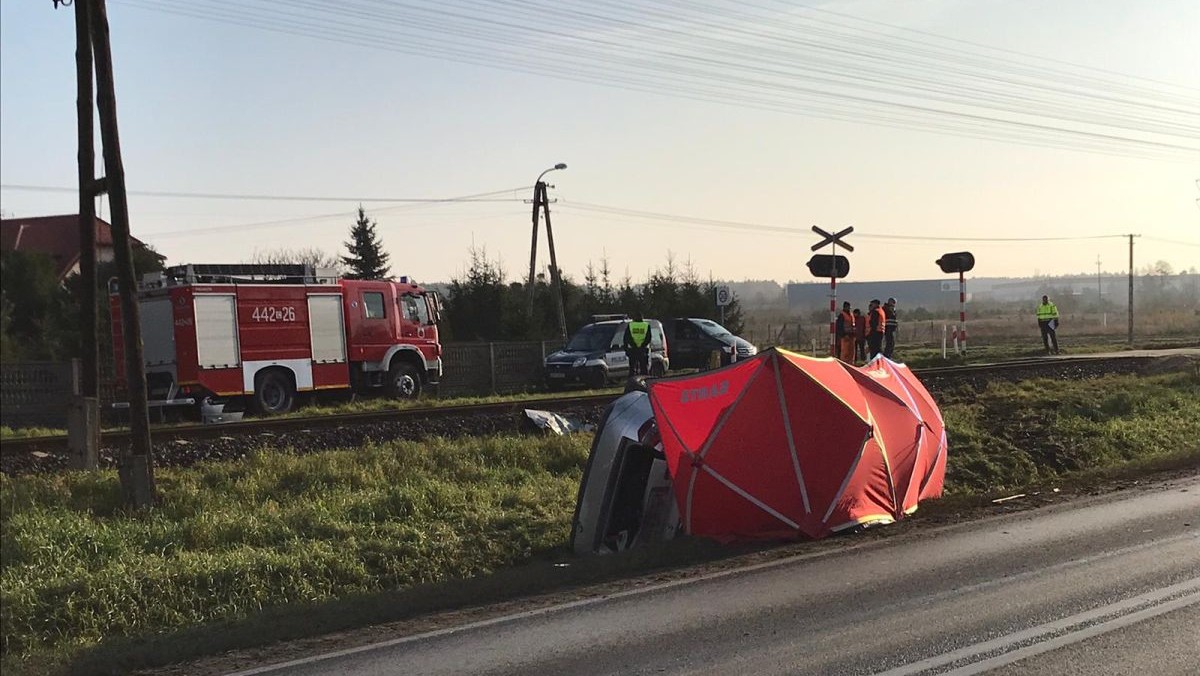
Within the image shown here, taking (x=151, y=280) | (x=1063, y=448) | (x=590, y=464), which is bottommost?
(x=1063, y=448)

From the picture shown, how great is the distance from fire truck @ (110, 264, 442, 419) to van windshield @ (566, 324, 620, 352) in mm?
4498

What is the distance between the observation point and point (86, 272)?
34.2 ft

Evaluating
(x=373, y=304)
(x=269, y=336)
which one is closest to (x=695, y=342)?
(x=373, y=304)

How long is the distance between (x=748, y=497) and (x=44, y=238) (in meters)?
6.15

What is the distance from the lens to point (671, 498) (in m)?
10.1

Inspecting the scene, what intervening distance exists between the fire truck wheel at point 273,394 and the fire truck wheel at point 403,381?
92.3 inches

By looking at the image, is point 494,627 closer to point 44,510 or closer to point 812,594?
point 812,594

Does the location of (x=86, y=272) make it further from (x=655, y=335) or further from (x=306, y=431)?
(x=655, y=335)

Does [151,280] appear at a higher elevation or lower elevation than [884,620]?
higher

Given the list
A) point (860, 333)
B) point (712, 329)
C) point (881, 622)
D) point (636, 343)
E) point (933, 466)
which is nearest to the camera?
point (881, 622)

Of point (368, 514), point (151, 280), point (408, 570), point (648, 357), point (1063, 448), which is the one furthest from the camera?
point (648, 357)

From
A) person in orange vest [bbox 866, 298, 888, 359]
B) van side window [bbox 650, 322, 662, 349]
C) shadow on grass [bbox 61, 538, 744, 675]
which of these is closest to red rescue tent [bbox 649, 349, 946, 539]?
shadow on grass [bbox 61, 538, 744, 675]

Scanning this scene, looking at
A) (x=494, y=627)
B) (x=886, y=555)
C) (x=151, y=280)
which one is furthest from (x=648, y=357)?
(x=494, y=627)

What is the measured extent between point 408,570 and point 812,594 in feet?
12.8
